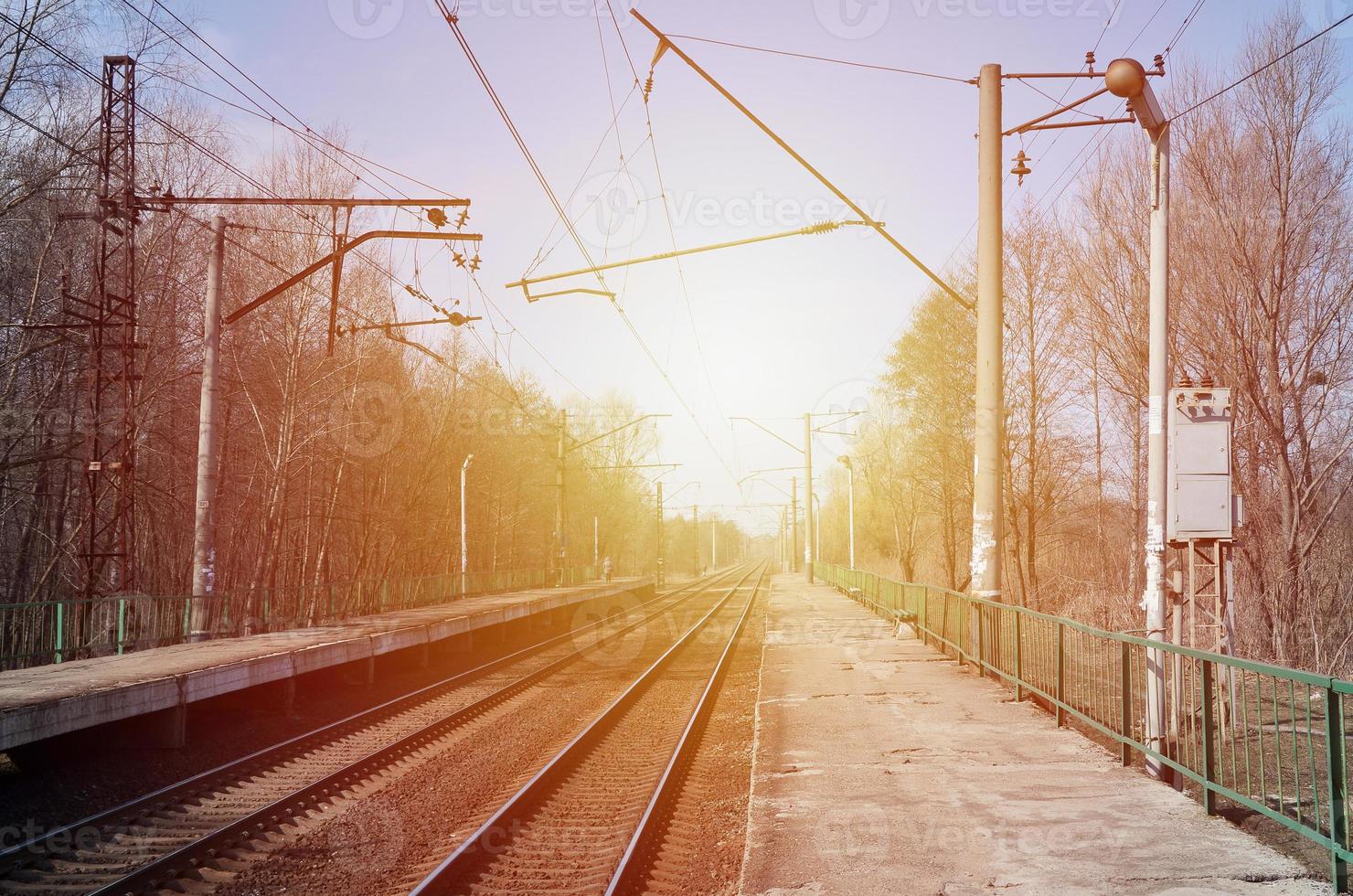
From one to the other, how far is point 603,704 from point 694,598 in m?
31.6

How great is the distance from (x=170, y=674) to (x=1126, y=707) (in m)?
10.1

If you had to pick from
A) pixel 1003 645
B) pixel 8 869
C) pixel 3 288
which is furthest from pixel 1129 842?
pixel 3 288

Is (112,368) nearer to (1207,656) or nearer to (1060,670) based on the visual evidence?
(1060,670)

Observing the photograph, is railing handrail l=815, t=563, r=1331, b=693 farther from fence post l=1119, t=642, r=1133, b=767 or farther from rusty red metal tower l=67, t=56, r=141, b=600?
rusty red metal tower l=67, t=56, r=141, b=600

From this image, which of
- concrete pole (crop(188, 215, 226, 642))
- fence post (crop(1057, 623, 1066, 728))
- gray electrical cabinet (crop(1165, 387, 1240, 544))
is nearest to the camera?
fence post (crop(1057, 623, 1066, 728))

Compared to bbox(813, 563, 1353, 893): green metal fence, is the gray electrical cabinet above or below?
above

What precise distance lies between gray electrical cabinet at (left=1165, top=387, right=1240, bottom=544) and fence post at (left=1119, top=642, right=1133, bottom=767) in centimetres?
326

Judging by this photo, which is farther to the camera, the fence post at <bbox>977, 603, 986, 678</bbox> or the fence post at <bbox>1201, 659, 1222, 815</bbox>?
the fence post at <bbox>977, 603, 986, 678</bbox>

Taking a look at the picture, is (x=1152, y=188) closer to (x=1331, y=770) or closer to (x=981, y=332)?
(x=981, y=332)

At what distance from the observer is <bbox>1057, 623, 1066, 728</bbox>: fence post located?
Answer: 961 cm

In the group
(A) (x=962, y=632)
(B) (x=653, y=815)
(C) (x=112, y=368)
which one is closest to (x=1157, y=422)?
(B) (x=653, y=815)

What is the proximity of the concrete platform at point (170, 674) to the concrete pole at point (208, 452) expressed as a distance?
85 centimetres

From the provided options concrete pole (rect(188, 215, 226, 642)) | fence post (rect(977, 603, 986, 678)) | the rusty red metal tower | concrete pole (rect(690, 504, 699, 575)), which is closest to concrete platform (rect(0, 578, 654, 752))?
concrete pole (rect(188, 215, 226, 642))

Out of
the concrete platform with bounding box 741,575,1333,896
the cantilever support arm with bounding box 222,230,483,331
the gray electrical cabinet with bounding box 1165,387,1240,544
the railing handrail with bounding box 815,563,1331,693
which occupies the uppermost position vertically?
the cantilever support arm with bounding box 222,230,483,331
